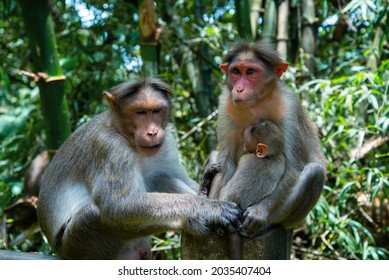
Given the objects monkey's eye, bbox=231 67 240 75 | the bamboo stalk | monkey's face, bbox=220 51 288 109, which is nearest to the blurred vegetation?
the bamboo stalk

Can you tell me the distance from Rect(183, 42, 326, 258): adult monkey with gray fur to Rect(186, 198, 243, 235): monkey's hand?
0.12 metres

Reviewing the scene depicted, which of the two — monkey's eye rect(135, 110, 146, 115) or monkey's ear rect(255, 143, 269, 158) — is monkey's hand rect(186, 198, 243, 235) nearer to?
monkey's ear rect(255, 143, 269, 158)

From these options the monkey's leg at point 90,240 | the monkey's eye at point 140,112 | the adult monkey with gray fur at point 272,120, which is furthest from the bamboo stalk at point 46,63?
the adult monkey with gray fur at point 272,120

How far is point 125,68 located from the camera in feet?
28.5

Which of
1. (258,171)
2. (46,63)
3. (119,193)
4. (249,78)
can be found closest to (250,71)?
(249,78)

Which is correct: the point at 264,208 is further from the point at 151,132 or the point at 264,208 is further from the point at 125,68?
the point at 125,68

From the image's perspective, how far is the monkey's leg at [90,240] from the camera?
16.1 feet

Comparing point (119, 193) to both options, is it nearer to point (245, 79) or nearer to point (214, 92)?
point (245, 79)

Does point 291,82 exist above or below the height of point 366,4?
below

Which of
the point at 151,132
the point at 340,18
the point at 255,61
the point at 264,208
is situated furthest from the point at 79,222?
the point at 340,18

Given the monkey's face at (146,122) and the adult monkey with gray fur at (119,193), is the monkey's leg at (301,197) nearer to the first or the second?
the adult monkey with gray fur at (119,193)

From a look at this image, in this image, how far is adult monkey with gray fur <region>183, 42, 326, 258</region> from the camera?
469 cm

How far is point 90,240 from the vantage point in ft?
16.3

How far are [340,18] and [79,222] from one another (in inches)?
240
